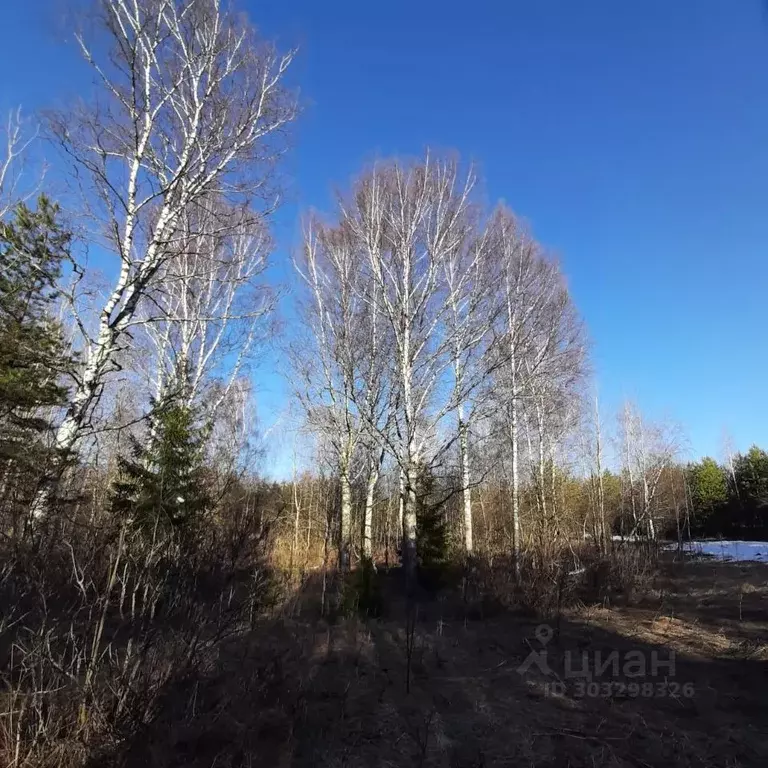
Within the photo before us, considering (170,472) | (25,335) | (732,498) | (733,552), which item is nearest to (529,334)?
(170,472)

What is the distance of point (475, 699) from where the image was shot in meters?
4.53

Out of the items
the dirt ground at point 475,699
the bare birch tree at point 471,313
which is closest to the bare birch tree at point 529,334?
the bare birch tree at point 471,313

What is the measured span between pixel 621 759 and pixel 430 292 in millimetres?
8367

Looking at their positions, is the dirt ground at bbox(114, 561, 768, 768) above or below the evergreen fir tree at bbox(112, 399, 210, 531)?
below

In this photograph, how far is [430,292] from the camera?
10406mm

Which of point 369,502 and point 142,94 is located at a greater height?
point 142,94

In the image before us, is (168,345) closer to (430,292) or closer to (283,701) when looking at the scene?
(430,292)

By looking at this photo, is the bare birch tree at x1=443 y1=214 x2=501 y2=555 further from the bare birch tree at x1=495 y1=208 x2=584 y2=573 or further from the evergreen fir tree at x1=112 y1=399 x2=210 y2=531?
the evergreen fir tree at x1=112 y1=399 x2=210 y2=531

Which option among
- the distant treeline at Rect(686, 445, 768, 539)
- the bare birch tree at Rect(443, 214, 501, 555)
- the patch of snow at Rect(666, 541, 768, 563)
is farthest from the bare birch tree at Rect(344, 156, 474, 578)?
the distant treeline at Rect(686, 445, 768, 539)

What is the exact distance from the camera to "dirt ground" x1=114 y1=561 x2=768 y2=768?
332 cm

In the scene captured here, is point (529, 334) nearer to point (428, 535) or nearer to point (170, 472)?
point (428, 535)

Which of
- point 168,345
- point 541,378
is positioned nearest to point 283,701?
point 168,345

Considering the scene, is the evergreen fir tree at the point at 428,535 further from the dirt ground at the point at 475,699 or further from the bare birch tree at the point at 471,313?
the dirt ground at the point at 475,699

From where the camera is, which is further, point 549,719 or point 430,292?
point 430,292
